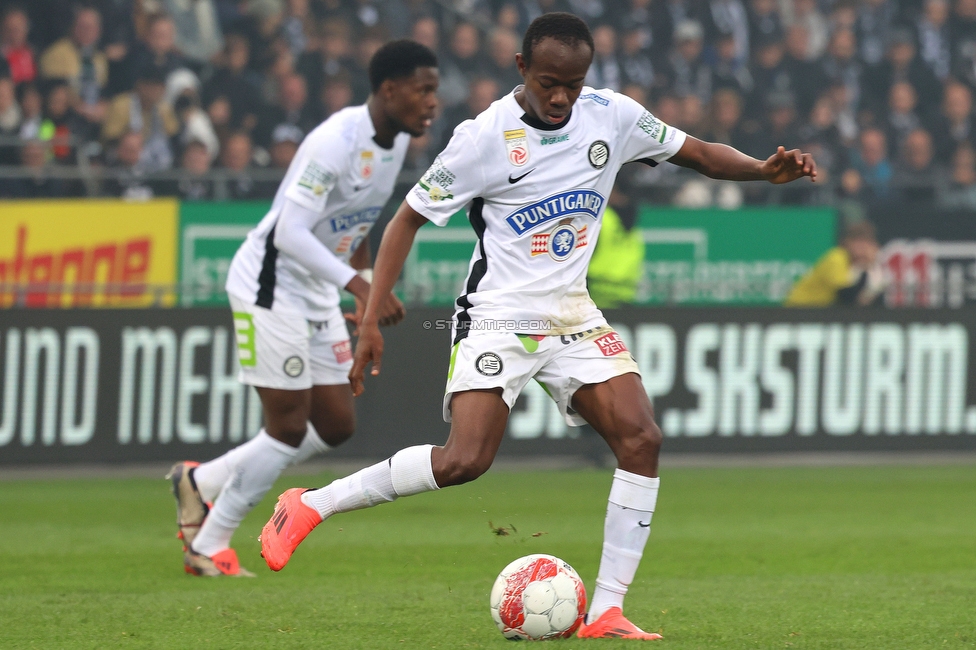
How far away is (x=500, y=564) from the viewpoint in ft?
24.9

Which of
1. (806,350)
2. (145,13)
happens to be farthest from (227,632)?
(145,13)

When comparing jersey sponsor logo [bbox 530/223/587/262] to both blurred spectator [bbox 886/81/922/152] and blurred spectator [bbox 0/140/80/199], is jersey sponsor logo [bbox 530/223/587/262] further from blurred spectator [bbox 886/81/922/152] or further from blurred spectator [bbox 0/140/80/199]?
blurred spectator [bbox 886/81/922/152]

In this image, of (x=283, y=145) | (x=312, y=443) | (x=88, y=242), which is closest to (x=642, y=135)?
(x=312, y=443)

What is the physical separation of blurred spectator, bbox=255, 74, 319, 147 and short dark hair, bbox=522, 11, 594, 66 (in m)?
10.1

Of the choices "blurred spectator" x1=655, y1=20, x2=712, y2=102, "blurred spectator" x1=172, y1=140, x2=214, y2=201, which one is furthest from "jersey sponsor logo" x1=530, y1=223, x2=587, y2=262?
"blurred spectator" x1=655, y1=20, x2=712, y2=102

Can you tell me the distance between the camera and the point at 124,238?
491 inches

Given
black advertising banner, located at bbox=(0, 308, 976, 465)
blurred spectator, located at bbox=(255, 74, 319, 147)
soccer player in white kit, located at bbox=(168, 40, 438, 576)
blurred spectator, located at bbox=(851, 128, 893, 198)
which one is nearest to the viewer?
soccer player in white kit, located at bbox=(168, 40, 438, 576)

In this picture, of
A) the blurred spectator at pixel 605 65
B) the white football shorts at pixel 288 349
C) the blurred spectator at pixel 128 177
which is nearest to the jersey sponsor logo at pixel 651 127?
the white football shorts at pixel 288 349

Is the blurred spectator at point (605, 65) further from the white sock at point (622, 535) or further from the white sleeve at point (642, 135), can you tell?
the white sock at point (622, 535)

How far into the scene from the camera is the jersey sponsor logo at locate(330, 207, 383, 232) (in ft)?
23.6

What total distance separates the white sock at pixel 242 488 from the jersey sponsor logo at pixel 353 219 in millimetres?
Answer: 1123

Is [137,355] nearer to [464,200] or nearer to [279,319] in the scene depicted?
[279,319]

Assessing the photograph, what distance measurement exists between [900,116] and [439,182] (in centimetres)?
1363

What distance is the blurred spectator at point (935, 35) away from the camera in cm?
1836
